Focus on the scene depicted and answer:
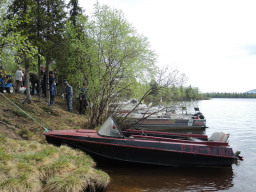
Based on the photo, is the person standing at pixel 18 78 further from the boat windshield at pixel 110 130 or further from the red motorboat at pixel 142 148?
the boat windshield at pixel 110 130

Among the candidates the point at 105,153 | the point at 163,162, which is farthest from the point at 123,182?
the point at 163,162

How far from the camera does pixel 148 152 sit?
8.97m

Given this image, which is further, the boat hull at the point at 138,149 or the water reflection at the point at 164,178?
the boat hull at the point at 138,149

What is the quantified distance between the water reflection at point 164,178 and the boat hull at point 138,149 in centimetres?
37

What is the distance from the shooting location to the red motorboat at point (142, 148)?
Answer: 8.87 m

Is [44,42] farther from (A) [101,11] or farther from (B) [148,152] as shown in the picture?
(B) [148,152]

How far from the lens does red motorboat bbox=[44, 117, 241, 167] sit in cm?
887

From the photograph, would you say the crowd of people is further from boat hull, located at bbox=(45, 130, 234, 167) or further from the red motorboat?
boat hull, located at bbox=(45, 130, 234, 167)

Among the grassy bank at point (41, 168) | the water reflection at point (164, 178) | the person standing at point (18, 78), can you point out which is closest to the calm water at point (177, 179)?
the water reflection at point (164, 178)

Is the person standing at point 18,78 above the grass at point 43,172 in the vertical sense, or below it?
above

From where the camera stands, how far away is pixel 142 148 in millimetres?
8859

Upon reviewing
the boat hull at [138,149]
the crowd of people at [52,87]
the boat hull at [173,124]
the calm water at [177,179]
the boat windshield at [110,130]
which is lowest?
the calm water at [177,179]

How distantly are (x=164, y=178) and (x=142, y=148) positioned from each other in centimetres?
133

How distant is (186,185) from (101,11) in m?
9.80
